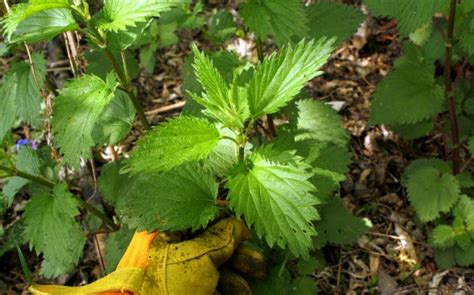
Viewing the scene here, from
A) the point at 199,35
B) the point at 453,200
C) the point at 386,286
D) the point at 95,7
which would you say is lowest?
the point at 386,286

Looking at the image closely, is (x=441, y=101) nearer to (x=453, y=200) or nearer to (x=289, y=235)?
(x=453, y=200)

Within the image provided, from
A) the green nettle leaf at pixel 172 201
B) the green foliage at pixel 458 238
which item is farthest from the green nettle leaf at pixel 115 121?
the green foliage at pixel 458 238

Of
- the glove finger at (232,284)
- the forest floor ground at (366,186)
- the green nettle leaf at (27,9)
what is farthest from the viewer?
the forest floor ground at (366,186)

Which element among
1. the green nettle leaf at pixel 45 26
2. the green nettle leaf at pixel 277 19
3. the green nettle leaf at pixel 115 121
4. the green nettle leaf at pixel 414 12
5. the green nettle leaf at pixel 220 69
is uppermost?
the green nettle leaf at pixel 45 26

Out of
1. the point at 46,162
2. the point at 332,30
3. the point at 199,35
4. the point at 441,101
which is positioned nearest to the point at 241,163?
the point at 332,30

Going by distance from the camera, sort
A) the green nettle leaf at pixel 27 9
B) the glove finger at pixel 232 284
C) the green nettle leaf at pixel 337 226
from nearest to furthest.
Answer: the green nettle leaf at pixel 27 9 < the glove finger at pixel 232 284 < the green nettle leaf at pixel 337 226

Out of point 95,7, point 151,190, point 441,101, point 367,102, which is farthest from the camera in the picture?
point 95,7

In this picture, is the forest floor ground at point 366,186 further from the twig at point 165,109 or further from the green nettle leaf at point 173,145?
the green nettle leaf at point 173,145

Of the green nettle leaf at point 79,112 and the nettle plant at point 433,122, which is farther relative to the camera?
the nettle plant at point 433,122
